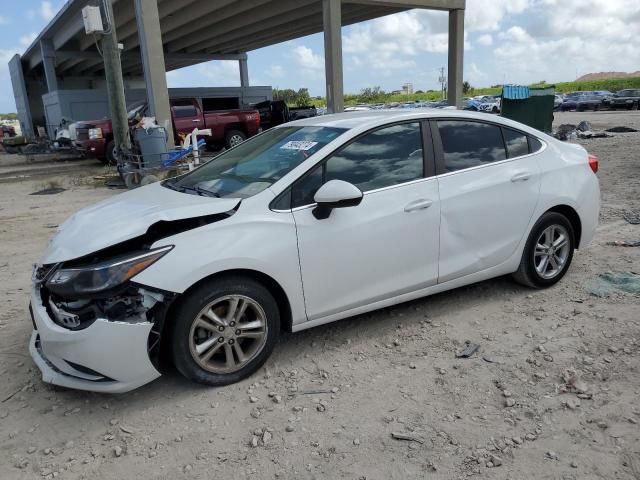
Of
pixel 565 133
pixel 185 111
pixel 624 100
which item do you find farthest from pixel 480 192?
pixel 624 100

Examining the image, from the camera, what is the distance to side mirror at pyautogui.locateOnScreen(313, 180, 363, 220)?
10.1ft

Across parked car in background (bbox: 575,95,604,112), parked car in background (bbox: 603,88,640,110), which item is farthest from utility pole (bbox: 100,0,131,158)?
parked car in background (bbox: 575,95,604,112)

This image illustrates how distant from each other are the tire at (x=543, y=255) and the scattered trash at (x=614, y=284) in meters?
0.28

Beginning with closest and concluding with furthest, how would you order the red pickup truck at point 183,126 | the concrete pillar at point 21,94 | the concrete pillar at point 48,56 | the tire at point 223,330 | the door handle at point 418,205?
the tire at point 223,330, the door handle at point 418,205, the red pickup truck at point 183,126, the concrete pillar at point 48,56, the concrete pillar at point 21,94

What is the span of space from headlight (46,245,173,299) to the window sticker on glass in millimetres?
1199

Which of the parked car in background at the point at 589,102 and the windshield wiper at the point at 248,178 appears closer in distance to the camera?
the windshield wiper at the point at 248,178

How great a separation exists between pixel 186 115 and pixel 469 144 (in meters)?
13.9

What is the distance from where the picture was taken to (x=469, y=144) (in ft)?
12.8

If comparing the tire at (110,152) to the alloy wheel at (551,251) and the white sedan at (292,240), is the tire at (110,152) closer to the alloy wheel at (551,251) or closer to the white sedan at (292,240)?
the white sedan at (292,240)

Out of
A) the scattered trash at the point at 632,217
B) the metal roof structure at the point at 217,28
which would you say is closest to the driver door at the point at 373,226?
the scattered trash at the point at 632,217

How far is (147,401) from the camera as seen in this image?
9.88 feet

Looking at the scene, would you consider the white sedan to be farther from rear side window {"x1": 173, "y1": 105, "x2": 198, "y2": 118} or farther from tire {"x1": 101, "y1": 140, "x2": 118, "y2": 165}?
rear side window {"x1": 173, "y1": 105, "x2": 198, "y2": 118}

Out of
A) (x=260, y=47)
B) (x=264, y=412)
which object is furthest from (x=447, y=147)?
(x=260, y=47)

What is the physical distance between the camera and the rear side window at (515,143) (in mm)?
4093
